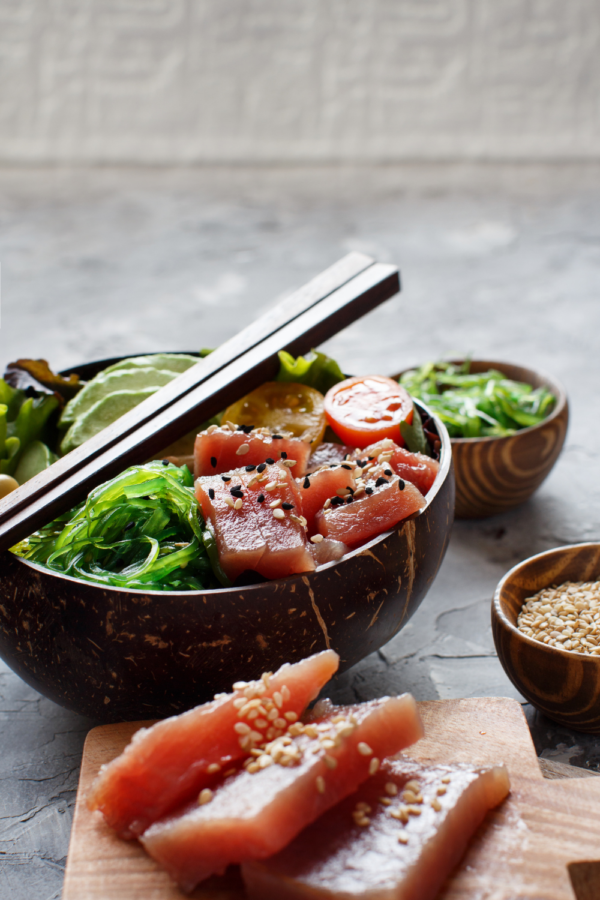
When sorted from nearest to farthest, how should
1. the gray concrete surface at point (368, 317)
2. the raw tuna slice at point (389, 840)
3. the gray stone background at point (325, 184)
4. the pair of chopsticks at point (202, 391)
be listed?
the raw tuna slice at point (389, 840)
the pair of chopsticks at point (202, 391)
the gray concrete surface at point (368, 317)
the gray stone background at point (325, 184)

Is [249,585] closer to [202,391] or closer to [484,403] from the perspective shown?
[202,391]

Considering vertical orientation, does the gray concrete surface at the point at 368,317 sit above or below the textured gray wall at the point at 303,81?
below

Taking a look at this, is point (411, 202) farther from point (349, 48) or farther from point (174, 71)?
point (174, 71)

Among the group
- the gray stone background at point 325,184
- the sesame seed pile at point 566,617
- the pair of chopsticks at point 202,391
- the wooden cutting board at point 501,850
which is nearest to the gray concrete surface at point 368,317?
the gray stone background at point 325,184

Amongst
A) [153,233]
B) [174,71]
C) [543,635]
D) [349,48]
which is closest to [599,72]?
[349,48]

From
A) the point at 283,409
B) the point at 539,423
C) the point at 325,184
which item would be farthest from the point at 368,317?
the point at 325,184

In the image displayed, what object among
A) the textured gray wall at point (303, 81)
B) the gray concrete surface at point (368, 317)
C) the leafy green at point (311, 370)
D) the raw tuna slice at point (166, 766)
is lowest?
the gray concrete surface at point (368, 317)

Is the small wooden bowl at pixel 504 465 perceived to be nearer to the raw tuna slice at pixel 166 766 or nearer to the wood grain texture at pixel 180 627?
the wood grain texture at pixel 180 627

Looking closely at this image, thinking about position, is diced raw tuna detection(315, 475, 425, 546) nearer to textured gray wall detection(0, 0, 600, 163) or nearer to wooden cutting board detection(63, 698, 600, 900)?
wooden cutting board detection(63, 698, 600, 900)
